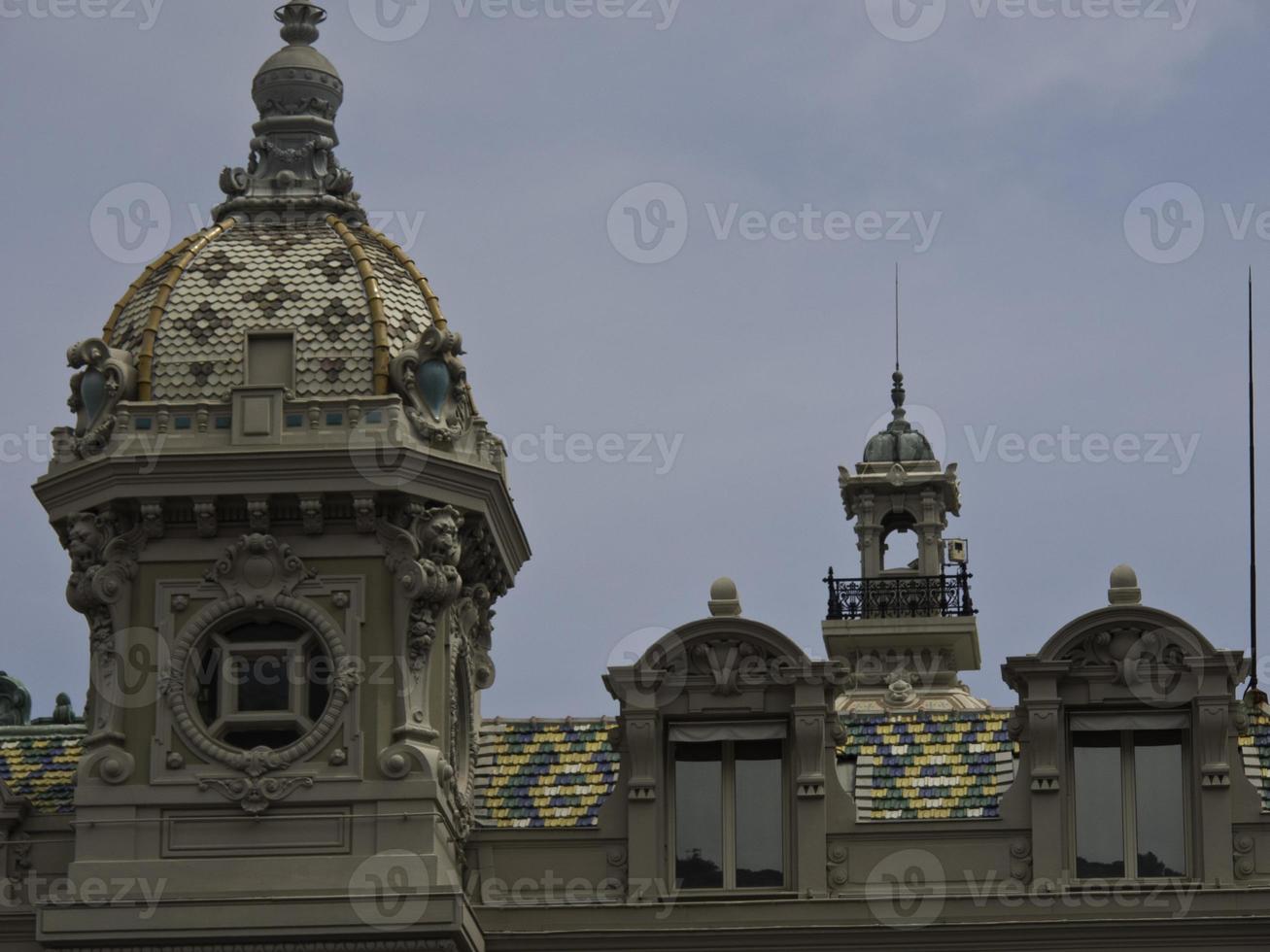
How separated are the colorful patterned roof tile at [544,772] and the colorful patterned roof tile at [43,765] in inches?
232

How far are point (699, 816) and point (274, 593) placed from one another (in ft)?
21.9

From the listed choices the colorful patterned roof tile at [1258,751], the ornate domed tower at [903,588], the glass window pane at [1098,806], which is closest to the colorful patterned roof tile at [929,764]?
the glass window pane at [1098,806]

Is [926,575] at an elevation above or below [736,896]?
above

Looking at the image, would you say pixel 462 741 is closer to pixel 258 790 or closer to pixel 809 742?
pixel 258 790

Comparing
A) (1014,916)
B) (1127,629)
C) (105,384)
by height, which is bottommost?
(1014,916)

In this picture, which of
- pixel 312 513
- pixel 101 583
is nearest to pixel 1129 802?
pixel 312 513

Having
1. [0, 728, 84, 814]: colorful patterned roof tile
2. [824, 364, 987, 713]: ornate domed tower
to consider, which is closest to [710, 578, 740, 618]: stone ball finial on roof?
[0, 728, 84, 814]: colorful patterned roof tile

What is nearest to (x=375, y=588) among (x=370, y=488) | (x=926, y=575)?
(x=370, y=488)

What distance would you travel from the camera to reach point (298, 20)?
5797 centimetres

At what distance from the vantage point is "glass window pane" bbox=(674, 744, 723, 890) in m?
53.2

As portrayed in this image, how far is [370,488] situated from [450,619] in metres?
2.41

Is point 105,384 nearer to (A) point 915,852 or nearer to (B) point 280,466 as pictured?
(B) point 280,466

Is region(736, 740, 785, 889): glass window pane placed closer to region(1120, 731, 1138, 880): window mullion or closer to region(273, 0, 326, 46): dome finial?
region(1120, 731, 1138, 880): window mullion

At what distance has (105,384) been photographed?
53.7 meters
